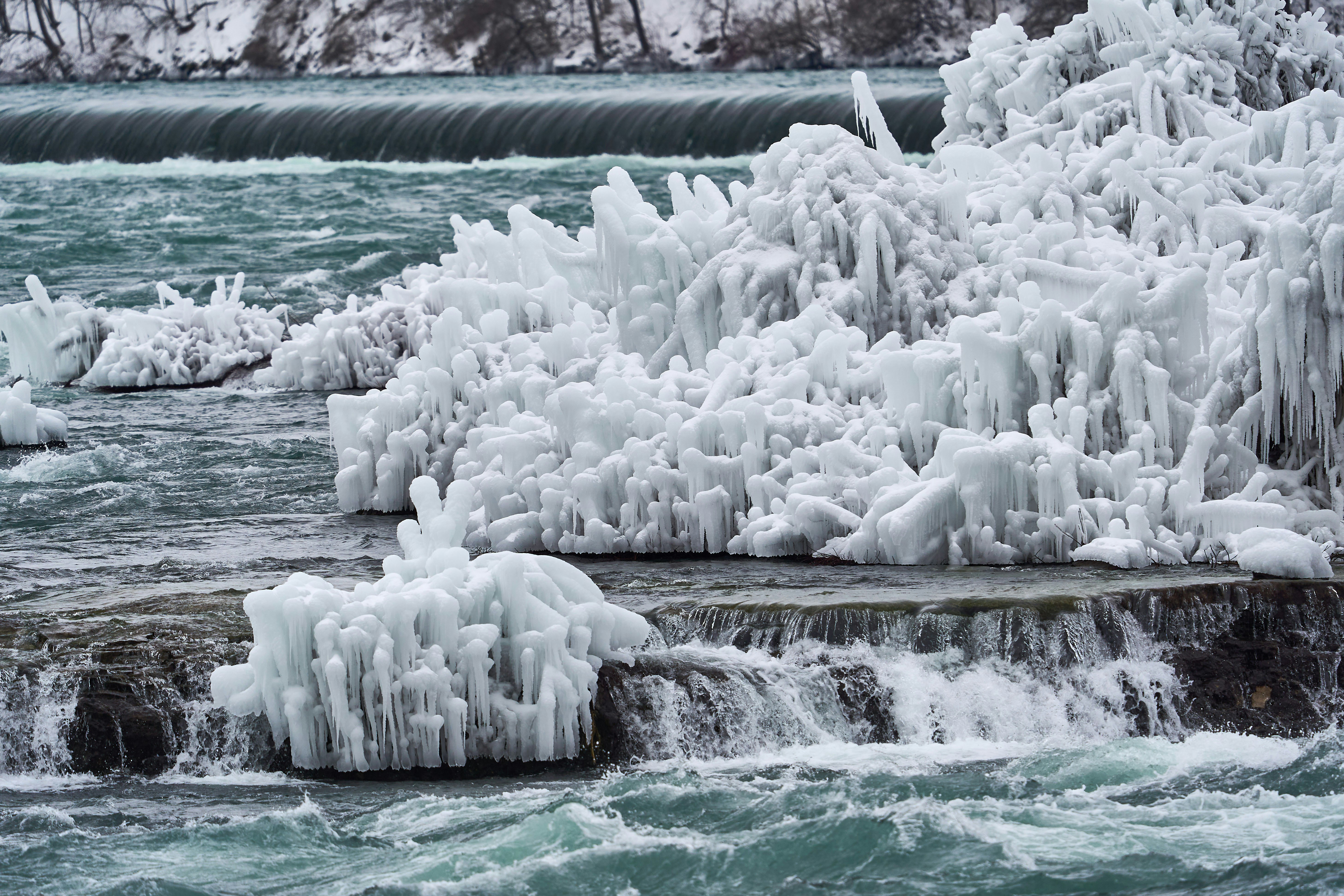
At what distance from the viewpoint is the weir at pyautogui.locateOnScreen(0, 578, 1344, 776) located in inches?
303

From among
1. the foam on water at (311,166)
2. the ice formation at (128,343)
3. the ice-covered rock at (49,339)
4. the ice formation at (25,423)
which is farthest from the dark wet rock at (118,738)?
the foam on water at (311,166)

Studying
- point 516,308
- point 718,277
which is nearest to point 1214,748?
point 718,277

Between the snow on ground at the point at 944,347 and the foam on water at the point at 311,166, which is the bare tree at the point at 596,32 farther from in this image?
the snow on ground at the point at 944,347

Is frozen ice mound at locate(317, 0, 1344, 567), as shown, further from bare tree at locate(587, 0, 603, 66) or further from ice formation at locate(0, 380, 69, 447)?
bare tree at locate(587, 0, 603, 66)

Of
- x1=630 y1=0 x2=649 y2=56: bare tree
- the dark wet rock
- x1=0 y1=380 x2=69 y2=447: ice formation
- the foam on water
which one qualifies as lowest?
the dark wet rock

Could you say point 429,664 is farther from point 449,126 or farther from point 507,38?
point 507,38

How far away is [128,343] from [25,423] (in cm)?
443

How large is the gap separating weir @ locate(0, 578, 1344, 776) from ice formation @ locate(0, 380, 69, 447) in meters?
6.70

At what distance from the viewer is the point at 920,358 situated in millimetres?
10281

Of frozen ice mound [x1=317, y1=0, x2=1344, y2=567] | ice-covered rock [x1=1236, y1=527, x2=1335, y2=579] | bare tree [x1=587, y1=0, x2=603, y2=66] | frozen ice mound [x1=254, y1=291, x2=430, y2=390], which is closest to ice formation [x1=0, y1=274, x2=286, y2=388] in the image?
frozen ice mound [x1=254, y1=291, x2=430, y2=390]

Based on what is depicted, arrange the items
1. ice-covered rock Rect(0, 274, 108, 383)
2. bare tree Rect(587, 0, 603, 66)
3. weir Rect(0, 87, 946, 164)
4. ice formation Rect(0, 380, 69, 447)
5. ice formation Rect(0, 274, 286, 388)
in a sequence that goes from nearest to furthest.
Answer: ice formation Rect(0, 380, 69, 447) < ice formation Rect(0, 274, 286, 388) < ice-covered rock Rect(0, 274, 108, 383) < weir Rect(0, 87, 946, 164) < bare tree Rect(587, 0, 603, 66)

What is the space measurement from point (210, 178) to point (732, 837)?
3111cm

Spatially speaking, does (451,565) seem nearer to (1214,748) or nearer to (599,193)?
(1214,748)

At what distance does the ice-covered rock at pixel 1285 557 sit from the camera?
Answer: 27.8 feet
